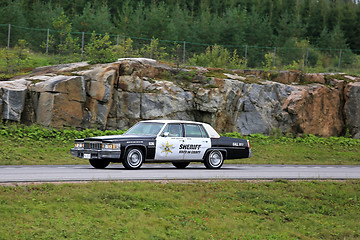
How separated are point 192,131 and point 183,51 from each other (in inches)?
803

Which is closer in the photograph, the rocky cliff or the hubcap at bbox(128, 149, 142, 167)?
the hubcap at bbox(128, 149, 142, 167)

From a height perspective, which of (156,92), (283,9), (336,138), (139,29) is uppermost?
(283,9)

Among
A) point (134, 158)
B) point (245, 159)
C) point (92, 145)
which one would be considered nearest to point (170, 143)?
point (134, 158)

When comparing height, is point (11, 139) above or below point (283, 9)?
below

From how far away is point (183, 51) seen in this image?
37812mm

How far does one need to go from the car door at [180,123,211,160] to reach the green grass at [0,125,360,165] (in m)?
5.15

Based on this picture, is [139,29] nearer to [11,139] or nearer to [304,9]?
[11,139]

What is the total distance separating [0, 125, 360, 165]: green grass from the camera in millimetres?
20906

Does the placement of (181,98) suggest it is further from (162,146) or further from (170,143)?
(162,146)

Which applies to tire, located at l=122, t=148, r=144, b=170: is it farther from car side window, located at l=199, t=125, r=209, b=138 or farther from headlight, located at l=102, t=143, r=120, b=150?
car side window, located at l=199, t=125, r=209, b=138

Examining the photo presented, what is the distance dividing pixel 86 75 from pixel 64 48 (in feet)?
19.9

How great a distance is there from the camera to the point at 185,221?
10.1 meters

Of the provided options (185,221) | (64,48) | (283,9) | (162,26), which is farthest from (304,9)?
(185,221)

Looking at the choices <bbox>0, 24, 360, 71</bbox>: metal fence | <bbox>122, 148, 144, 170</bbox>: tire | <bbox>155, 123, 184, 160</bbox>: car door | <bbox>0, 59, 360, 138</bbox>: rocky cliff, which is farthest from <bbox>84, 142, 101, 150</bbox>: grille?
<bbox>0, 24, 360, 71</bbox>: metal fence
